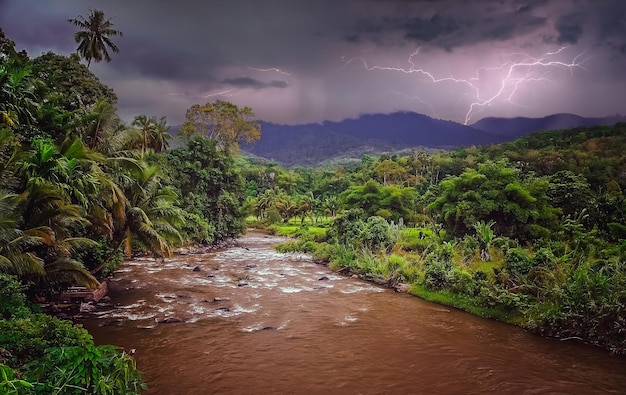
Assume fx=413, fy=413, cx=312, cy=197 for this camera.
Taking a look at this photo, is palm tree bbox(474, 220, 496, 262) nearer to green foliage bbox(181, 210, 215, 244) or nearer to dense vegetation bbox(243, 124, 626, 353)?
dense vegetation bbox(243, 124, 626, 353)

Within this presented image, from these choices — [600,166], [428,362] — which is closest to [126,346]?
[428,362]

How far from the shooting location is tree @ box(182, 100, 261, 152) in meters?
46.3

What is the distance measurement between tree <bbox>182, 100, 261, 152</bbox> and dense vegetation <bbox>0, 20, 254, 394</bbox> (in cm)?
2000

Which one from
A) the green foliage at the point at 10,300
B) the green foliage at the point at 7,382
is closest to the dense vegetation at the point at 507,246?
the green foliage at the point at 7,382

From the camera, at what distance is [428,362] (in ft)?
39.3

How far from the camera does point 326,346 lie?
13109 millimetres

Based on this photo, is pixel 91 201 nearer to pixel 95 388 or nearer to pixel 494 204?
pixel 95 388

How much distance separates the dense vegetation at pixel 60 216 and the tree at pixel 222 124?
2000 cm

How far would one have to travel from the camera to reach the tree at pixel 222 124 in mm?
46312

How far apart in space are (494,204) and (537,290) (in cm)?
787

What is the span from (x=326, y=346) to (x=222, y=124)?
37989 millimetres

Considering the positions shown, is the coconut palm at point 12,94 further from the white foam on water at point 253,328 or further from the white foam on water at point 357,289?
the white foam on water at point 357,289

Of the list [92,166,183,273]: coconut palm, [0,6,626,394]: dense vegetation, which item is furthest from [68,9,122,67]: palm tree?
[92,166,183,273]: coconut palm

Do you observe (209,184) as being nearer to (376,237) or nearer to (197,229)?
(197,229)
